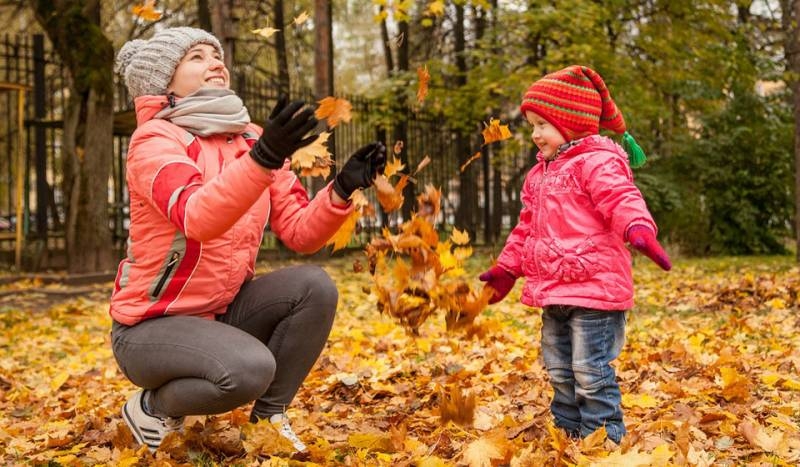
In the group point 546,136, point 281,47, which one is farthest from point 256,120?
point 546,136

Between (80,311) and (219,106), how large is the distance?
5.60 meters

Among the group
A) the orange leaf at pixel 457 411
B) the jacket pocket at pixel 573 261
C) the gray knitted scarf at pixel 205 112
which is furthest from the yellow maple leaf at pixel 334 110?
the orange leaf at pixel 457 411

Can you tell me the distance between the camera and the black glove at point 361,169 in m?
2.67

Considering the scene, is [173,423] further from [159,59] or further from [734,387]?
[734,387]

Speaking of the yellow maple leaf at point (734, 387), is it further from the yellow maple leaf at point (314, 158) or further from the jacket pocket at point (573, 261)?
the yellow maple leaf at point (314, 158)

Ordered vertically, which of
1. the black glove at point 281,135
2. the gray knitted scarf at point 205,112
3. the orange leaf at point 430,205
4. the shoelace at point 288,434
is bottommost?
the shoelace at point 288,434

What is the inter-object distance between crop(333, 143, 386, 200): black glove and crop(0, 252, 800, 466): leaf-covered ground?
0.74m

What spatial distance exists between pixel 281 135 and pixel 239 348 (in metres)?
0.73

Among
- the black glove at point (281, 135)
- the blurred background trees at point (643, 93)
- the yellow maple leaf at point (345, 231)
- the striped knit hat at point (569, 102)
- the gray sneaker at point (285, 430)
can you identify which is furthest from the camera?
the blurred background trees at point (643, 93)

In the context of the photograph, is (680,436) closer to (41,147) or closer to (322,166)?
(322,166)

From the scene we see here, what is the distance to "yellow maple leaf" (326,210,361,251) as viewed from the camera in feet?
9.64

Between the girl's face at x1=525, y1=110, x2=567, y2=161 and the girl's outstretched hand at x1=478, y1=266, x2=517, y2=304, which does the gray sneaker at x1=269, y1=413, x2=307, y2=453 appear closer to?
the girl's outstretched hand at x1=478, y1=266, x2=517, y2=304

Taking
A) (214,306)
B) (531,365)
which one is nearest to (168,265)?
(214,306)

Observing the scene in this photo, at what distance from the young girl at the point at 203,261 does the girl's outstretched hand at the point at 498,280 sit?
60 cm
